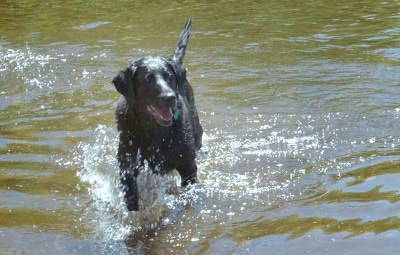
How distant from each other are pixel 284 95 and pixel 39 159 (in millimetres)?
3139

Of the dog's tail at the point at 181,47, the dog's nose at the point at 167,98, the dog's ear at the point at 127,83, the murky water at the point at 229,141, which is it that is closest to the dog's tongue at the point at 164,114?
the dog's nose at the point at 167,98

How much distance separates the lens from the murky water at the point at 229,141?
5.04m

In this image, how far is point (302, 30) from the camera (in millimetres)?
11320

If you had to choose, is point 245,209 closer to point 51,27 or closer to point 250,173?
point 250,173

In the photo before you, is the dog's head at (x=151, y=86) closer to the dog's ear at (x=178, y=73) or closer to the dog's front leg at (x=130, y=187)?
the dog's ear at (x=178, y=73)

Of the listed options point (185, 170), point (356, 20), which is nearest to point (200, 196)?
point (185, 170)

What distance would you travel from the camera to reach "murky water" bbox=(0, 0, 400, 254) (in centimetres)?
504

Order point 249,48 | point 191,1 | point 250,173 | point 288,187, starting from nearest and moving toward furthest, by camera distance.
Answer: point 288,187 < point 250,173 < point 249,48 < point 191,1

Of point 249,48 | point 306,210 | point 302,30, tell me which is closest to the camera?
point 306,210

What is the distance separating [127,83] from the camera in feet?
18.4

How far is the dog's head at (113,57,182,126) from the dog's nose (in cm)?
3

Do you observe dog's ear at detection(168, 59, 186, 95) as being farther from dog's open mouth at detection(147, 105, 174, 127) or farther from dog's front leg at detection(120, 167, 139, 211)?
dog's front leg at detection(120, 167, 139, 211)

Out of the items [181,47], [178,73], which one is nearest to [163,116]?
[178,73]

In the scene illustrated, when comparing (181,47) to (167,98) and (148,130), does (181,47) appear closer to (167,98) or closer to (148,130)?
(148,130)
